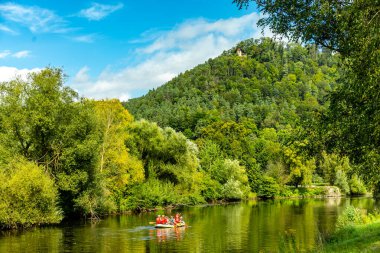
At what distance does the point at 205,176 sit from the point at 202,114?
61.4 meters

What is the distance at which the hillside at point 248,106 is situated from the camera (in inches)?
3765

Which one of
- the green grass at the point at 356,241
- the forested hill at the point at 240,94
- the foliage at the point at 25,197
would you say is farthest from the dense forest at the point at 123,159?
the forested hill at the point at 240,94

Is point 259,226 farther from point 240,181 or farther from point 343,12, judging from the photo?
point 240,181

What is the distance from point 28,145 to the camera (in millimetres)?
46812

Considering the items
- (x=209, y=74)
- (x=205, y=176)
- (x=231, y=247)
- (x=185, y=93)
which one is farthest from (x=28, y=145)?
(x=209, y=74)

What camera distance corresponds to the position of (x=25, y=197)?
38938 mm

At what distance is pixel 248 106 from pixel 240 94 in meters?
17.2

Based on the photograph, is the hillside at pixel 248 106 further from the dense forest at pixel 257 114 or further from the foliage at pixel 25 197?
the foliage at pixel 25 197

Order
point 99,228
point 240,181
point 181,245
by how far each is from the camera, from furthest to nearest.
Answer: point 240,181 → point 99,228 → point 181,245

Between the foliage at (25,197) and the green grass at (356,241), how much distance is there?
2586 centimetres

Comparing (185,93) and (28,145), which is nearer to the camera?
(28,145)

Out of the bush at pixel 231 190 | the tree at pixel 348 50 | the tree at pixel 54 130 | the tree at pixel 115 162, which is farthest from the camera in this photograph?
the bush at pixel 231 190

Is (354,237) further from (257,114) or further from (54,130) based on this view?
(257,114)

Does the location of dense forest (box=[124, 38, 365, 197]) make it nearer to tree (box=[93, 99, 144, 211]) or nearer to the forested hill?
the forested hill
